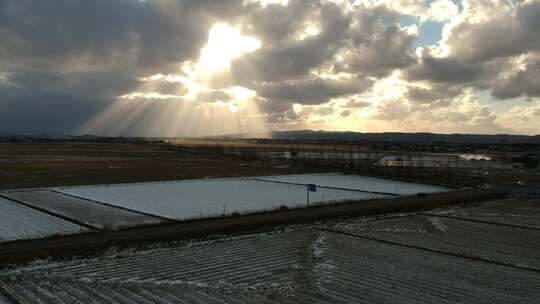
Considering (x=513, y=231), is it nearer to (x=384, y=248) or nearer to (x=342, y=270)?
(x=384, y=248)

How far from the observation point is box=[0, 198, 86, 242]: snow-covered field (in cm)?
2461

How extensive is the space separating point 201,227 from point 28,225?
9.92 meters

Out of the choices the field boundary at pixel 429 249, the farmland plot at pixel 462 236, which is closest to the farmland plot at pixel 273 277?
the field boundary at pixel 429 249

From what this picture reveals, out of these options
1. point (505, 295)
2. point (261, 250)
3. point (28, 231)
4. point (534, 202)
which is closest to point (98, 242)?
point (28, 231)

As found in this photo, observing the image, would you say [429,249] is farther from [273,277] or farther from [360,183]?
[360,183]

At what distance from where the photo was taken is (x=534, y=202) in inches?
1748

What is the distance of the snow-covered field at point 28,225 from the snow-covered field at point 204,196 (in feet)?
21.1

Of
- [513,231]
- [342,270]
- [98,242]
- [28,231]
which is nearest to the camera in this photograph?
[342,270]

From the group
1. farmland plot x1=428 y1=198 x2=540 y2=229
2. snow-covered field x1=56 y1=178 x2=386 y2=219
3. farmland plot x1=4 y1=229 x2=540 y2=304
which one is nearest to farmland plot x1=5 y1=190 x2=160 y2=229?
snow-covered field x1=56 y1=178 x2=386 y2=219

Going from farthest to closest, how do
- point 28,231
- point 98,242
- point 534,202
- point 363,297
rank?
point 534,202
point 28,231
point 98,242
point 363,297

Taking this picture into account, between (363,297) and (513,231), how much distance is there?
17983mm

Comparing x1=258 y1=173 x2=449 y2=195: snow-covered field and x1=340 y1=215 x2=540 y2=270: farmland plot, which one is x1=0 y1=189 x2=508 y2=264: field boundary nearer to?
x1=340 y1=215 x2=540 y2=270: farmland plot

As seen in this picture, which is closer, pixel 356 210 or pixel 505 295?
pixel 505 295

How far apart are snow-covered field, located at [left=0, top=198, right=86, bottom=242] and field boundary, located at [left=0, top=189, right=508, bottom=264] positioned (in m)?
→ 1.47
